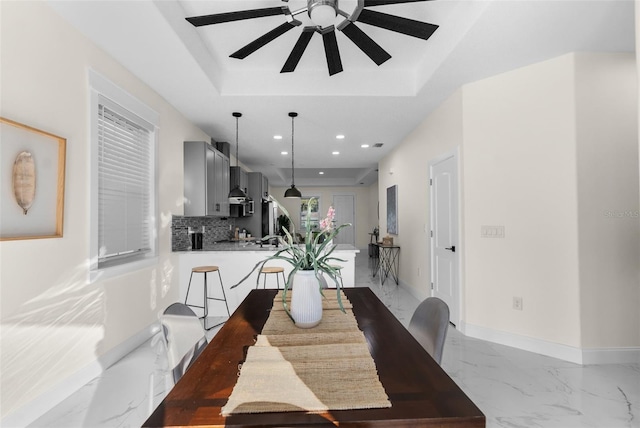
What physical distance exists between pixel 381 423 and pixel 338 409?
0.11 meters

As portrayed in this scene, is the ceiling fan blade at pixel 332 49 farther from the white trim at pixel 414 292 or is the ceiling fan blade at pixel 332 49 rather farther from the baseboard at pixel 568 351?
the white trim at pixel 414 292

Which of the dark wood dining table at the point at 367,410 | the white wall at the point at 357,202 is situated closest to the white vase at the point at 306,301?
the dark wood dining table at the point at 367,410

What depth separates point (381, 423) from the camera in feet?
2.54

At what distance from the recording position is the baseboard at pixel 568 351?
266 centimetres

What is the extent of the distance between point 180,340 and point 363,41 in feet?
6.88

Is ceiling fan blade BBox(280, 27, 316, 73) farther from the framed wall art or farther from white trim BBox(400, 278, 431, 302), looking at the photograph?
white trim BBox(400, 278, 431, 302)

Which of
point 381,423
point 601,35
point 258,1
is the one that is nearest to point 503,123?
point 601,35

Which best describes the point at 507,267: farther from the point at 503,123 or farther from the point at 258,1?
the point at 258,1

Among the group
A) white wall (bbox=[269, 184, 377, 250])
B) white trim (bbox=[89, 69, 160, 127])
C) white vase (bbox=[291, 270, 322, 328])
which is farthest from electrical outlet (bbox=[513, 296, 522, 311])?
white wall (bbox=[269, 184, 377, 250])

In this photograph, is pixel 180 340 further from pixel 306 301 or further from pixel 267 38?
pixel 267 38

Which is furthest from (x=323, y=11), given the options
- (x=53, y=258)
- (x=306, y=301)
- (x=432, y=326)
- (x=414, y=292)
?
(x=414, y=292)

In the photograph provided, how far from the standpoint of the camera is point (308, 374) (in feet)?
3.23

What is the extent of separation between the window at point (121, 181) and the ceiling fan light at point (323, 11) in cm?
183

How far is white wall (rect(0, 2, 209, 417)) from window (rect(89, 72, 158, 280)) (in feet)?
0.34
